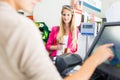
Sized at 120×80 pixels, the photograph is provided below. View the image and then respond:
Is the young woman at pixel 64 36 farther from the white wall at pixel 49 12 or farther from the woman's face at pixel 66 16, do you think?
the white wall at pixel 49 12

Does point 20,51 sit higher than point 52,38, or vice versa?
point 20,51

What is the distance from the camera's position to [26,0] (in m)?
0.65

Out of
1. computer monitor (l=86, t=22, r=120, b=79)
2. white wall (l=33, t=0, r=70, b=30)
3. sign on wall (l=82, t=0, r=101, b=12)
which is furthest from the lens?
sign on wall (l=82, t=0, r=101, b=12)

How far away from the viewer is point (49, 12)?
161 inches

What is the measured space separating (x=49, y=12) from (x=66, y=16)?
2.22 ft

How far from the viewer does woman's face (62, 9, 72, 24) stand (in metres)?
3.47

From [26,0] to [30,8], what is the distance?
29 millimetres

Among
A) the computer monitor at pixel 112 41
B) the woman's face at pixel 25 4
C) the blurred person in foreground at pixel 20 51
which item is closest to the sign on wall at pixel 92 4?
the computer monitor at pixel 112 41

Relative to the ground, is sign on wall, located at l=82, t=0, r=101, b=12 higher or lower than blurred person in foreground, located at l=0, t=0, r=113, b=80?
higher

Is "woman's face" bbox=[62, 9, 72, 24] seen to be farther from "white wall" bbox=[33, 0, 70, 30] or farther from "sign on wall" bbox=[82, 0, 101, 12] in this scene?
"sign on wall" bbox=[82, 0, 101, 12]

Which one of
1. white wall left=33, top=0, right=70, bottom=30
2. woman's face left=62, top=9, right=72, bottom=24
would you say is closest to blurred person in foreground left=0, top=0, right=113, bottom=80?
woman's face left=62, top=9, right=72, bottom=24

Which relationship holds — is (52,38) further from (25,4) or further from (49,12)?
(25,4)

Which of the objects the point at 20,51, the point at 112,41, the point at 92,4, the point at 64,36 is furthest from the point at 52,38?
the point at 20,51

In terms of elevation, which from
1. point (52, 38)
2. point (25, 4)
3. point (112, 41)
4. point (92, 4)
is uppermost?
point (92, 4)
